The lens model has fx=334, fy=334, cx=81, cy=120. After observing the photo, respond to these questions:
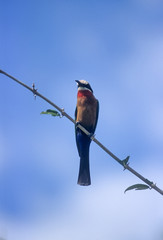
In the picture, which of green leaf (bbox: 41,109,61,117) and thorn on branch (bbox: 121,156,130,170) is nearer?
thorn on branch (bbox: 121,156,130,170)


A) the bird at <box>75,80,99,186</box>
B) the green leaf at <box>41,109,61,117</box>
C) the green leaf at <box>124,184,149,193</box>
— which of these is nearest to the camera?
the green leaf at <box>124,184,149,193</box>

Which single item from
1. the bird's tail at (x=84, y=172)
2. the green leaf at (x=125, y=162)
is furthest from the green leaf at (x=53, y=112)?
the bird's tail at (x=84, y=172)

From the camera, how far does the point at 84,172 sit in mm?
5512

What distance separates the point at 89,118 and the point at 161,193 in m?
4.15

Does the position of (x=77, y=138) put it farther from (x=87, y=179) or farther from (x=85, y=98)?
(x=87, y=179)

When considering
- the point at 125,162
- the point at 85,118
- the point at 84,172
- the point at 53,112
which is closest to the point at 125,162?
the point at 125,162

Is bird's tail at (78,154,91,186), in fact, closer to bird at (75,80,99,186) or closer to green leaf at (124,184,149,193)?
bird at (75,80,99,186)

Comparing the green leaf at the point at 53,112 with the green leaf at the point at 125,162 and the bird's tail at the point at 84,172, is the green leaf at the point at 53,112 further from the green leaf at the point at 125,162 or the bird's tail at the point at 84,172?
the bird's tail at the point at 84,172

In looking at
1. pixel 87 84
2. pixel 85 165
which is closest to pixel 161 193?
pixel 85 165

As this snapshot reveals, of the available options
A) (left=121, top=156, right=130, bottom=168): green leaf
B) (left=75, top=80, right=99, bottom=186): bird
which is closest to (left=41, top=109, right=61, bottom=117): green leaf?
(left=121, top=156, right=130, bottom=168): green leaf

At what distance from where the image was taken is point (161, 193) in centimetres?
212

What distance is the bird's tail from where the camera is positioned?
5.21m

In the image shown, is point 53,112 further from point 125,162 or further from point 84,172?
point 84,172

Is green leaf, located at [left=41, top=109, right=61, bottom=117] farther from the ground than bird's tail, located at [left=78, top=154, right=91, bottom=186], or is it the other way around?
bird's tail, located at [left=78, top=154, right=91, bottom=186]
